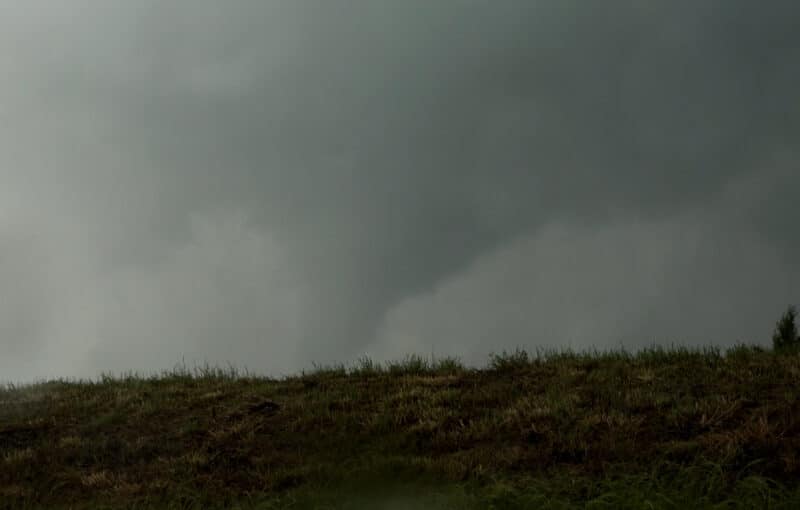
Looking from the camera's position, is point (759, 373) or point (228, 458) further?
point (759, 373)

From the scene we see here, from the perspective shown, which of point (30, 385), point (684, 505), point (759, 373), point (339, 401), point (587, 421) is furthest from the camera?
point (30, 385)

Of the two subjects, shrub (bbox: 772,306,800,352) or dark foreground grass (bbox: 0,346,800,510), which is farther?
shrub (bbox: 772,306,800,352)

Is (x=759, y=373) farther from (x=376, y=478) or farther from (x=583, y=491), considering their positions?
(x=376, y=478)

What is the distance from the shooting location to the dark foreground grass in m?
9.94

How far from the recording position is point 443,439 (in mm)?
12102

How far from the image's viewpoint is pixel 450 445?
11.9m

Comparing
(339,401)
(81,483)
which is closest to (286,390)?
(339,401)

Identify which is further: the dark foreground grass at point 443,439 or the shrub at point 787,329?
the shrub at point 787,329

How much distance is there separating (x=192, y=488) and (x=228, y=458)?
43.0 inches

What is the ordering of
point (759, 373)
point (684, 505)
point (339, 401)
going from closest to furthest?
point (684, 505) < point (759, 373) < point (339, 401)

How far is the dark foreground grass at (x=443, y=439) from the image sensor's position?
9.94 meters

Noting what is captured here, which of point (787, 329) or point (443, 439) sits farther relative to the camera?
point (787, 329)

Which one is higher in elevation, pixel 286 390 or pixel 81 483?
pixel 286 390

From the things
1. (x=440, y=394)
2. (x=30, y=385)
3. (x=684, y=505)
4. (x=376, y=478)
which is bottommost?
(x=684, y=505)
